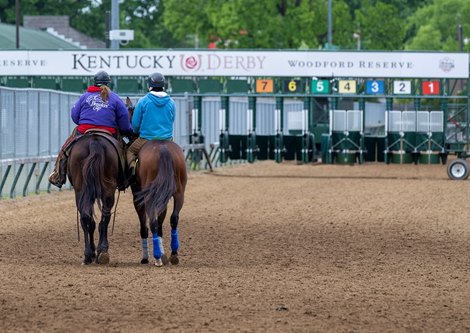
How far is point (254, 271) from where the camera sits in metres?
14.7

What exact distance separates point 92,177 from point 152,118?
100 cm

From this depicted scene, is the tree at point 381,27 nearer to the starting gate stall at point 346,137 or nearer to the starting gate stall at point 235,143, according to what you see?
the starting gate stall at point 346,137

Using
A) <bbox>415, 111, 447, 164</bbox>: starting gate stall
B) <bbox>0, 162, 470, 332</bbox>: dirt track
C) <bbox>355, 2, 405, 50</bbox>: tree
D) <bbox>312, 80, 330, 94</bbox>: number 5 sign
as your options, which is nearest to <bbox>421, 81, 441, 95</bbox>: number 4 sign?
<bbox>415, 111, 447, 164</bbox>: starting gate stall

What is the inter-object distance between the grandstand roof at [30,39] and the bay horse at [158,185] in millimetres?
46167

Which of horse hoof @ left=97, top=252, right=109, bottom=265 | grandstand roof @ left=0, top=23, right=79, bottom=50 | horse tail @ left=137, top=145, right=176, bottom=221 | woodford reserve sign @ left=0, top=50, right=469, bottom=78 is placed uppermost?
grandstand roof @ left=0, top=23, right=79, bottom=50

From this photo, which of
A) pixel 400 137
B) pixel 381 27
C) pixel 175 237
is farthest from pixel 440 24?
pixel 175 237

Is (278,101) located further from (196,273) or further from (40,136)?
(196,273)

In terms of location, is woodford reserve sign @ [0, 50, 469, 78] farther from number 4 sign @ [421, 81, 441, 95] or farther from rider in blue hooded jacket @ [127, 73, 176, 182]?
rider in blue hooded jacket @ [127, 73, 176, 182]

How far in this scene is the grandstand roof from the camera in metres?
63.4

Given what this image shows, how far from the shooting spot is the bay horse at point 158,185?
50.6 feet

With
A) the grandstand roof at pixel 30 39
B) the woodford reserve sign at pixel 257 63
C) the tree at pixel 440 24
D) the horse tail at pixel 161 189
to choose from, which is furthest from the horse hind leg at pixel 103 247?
the tree at pixel 440 24

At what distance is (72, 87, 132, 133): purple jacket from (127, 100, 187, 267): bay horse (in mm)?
535

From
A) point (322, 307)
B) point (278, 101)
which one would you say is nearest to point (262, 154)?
point (278, 101)

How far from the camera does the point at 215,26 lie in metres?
79.6
